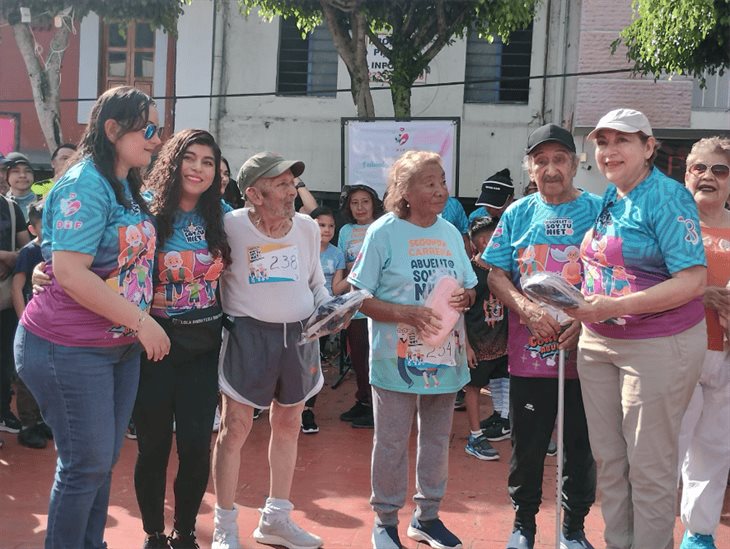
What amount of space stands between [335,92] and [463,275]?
11426 millimetres

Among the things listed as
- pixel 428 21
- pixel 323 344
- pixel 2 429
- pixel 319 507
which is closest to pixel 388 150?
pixel 428 21

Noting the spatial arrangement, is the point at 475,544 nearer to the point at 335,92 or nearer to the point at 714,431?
the point at 714,431

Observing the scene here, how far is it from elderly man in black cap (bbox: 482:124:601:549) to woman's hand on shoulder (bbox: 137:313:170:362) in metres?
1.74

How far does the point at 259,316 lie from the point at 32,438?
2904 mm

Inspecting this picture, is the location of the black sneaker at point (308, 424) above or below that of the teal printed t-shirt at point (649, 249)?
below

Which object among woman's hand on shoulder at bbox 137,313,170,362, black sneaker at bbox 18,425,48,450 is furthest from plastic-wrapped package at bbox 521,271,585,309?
black sneaker at bbox 18,425,48,450

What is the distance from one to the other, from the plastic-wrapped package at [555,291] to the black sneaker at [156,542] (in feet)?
6.98

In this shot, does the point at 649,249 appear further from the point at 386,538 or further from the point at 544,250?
the point at 386,538

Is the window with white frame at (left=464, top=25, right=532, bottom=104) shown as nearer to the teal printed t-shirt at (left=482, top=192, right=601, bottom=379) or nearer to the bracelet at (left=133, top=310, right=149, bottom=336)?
the teal printed t-shirt at (left=482, top=192, right=601, bottom=379)

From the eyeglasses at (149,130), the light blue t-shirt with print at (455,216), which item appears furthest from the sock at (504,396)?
the eyeglasses at (149,130)

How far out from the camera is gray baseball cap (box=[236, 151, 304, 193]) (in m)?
4.17

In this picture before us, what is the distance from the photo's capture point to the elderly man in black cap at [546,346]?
13.4 ft

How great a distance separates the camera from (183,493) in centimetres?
408

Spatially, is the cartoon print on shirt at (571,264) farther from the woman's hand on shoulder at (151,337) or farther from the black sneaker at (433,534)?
the woman's hand on shoulder at (151,337)
